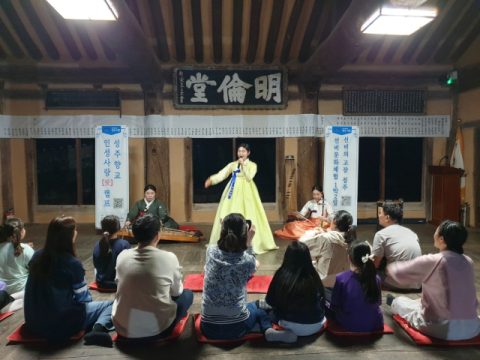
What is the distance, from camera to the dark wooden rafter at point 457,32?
5605 millimetres

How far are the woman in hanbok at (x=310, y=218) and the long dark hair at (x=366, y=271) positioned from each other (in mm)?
3159

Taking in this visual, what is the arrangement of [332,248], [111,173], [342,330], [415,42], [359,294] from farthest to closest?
[415,42] → [111,173] → [332,248] → [342,330] → [359,294]

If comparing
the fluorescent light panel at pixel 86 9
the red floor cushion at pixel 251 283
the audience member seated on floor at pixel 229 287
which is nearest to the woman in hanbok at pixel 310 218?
the red floor cushion at pixel 251 283

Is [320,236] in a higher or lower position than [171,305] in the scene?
higher


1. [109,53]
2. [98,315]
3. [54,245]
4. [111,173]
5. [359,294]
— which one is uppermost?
[109,53]

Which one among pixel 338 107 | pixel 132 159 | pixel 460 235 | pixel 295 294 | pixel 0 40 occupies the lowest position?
pixel 295 294

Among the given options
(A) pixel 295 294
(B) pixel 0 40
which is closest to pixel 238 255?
(A) pixel 295 294

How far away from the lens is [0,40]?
232 inches

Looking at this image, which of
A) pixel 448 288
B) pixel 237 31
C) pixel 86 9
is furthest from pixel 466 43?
pixel 86 9

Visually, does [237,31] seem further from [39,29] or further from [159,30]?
[39,29]

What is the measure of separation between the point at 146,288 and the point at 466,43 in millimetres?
7085

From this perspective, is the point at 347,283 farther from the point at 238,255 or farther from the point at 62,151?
the point at 62,151

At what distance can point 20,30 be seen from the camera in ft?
18.9

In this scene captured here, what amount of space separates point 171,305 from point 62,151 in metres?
5.56
